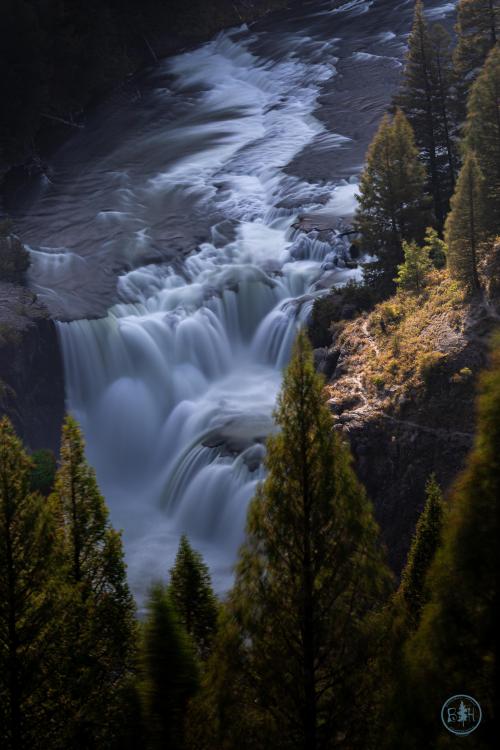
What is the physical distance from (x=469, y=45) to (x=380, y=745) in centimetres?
3963

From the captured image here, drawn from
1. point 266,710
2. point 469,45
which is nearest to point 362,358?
point 469,45

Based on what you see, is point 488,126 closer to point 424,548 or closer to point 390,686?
point 424,548

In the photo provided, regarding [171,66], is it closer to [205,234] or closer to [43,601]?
[205,234]

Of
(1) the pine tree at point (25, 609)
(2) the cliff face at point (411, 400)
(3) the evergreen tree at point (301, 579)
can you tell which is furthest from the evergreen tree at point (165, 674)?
(2) the cliff face at point (411, 400)

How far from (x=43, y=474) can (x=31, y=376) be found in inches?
345

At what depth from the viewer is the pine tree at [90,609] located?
15797 mm

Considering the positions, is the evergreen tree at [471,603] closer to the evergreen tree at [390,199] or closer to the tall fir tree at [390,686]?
the tall fir tree at [390,686]

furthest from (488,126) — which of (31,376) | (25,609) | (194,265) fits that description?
(25,609)

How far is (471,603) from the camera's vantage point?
416 inches

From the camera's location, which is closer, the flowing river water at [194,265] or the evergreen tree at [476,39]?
the flowing river water at [194,265]

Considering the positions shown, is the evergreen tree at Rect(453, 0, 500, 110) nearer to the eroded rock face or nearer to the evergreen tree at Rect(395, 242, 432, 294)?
the evergreen tree at Rect(395, 242, 432, 294)

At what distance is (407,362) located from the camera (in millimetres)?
31281

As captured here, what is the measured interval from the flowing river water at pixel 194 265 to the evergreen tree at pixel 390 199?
5.92 metres

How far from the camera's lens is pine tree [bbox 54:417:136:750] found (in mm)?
15797
